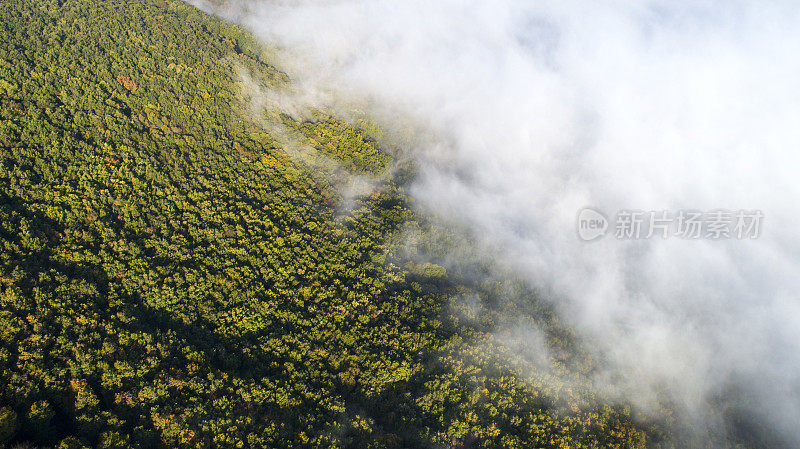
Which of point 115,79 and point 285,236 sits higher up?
point 115,79

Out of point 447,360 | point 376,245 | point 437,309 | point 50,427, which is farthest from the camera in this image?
point 376,245

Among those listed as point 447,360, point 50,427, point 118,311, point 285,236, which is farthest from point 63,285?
point 447,360

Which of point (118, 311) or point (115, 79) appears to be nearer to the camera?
point (118, 311)

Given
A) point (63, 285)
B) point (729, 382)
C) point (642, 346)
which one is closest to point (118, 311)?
point (63, 285)

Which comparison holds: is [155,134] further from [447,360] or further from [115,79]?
[447,360]

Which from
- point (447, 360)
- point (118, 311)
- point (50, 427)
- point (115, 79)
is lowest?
point (50, 427)

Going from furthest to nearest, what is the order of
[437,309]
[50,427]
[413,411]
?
[437,309] < [413,411] < [50,427]
